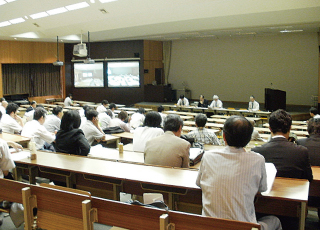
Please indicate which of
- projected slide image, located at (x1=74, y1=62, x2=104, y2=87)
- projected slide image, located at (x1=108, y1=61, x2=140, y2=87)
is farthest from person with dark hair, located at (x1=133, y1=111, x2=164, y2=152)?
A: projected slide image, located at (x1=74, y1=62, x2=104, y2=87)

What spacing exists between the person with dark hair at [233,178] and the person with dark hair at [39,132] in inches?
132

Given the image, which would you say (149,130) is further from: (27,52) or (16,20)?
(27,52)

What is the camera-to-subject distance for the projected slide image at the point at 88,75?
17.3 metres

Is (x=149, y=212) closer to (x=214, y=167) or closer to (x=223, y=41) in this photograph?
(x=214, y=167)

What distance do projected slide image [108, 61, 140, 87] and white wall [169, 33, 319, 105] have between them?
266 centimetres

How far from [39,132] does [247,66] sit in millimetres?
13385

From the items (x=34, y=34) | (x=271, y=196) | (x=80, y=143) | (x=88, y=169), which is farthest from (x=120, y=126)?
(x=34, y=34)

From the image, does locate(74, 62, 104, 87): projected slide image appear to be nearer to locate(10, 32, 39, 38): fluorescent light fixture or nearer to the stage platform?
the stage platform

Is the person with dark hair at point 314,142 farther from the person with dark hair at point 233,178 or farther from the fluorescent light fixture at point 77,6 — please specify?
the fluorescent light fixture at point 77,6

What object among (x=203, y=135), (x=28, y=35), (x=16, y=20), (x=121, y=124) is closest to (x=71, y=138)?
(x=203, y=135)

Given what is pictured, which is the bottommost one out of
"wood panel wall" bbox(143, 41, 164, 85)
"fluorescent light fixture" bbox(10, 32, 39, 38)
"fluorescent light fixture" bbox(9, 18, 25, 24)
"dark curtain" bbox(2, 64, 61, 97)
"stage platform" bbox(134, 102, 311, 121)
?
"stage platform" bbox(134, 102, 311, 121)

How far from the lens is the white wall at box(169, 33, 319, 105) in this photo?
1505cm

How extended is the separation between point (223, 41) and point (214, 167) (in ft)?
51.4

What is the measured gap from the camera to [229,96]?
17062mm
